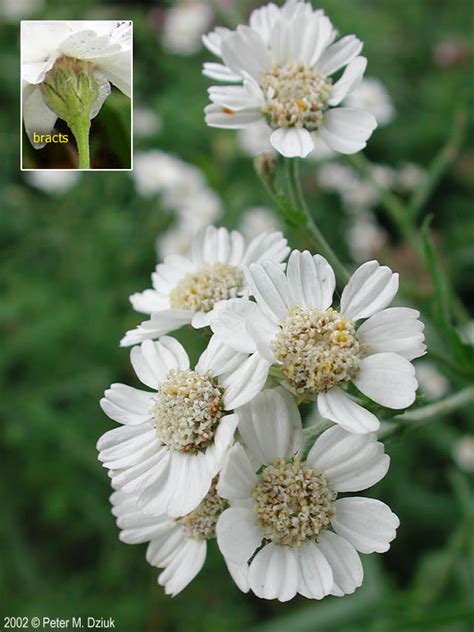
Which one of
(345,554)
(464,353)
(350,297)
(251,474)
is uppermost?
(350,297)

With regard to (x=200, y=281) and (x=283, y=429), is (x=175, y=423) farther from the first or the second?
(x=200, y=281)

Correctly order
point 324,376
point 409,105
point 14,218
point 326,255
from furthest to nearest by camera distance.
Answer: point 409,105 < point 14,218 < point 326,255 < point 324,376

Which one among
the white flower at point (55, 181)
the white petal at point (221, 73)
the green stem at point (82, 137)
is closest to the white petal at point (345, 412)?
the white petal at point (221, 73)

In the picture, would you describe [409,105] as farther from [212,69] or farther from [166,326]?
[166,326]

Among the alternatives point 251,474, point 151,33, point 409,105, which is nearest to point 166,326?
point 251,474

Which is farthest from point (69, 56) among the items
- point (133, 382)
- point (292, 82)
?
point (133, 382)
